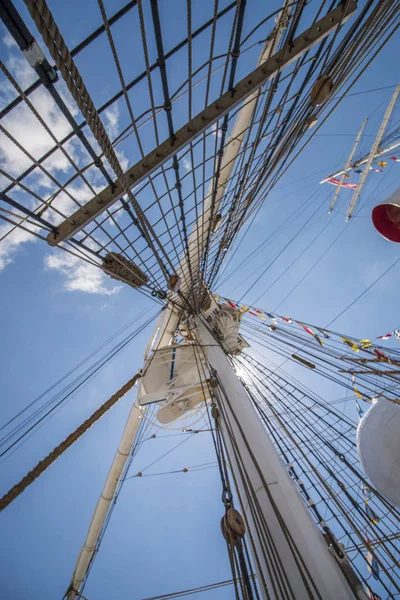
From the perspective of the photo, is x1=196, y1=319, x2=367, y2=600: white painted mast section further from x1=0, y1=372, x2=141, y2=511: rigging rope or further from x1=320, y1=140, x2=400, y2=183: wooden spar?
x1=320, y1=140, x2=400, y2=183: wooden spar

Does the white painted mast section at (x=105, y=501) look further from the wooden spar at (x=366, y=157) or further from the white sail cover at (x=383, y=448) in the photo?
the wooden spar at (x=366, y=157)

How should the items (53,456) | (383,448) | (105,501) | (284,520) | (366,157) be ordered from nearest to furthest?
(284,520) → (383,448) → (53,456) → (105,501) → (366,157)

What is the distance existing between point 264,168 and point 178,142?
6.18ft

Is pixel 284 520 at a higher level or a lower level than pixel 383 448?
lower

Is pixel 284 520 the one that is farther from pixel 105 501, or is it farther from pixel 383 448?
pixel 105 501

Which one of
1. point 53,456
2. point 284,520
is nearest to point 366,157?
point 284,520

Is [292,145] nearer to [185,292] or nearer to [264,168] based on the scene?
[264,168]

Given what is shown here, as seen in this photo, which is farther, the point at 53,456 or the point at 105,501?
the point at 105,501

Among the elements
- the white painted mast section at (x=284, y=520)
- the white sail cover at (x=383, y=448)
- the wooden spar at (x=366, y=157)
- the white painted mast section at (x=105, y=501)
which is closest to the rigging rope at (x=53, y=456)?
the white painted mast section at (x=105, y=501)

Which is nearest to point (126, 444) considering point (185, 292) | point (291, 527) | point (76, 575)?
point (76, 575)

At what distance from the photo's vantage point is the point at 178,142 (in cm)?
177

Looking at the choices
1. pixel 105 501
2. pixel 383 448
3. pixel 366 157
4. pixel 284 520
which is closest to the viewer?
pixel 284 520

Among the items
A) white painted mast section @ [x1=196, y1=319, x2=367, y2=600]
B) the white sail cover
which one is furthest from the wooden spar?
white painted mast section @ [x1=196, y1=319, x2=367, y2=600]

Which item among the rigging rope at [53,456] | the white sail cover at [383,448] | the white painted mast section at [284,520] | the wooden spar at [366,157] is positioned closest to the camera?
the white painted mast section at [284,520]
